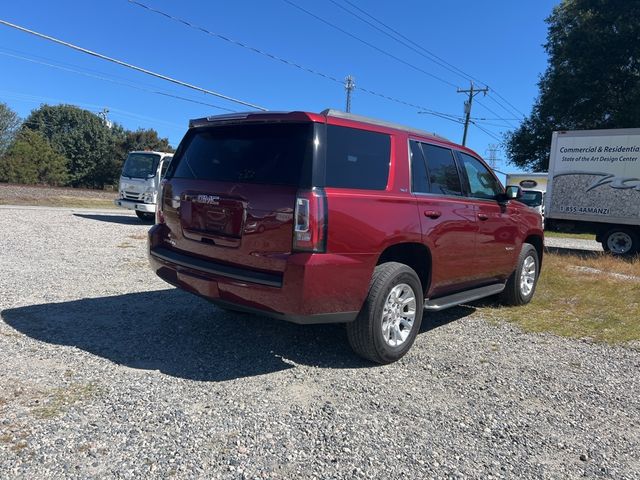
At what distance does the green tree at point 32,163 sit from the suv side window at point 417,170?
49.4 meters

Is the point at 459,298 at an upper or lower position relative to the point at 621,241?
lower

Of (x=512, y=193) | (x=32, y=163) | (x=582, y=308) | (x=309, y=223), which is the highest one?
(x=32, y=163)

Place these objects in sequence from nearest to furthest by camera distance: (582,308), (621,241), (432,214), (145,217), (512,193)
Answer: (432,214)
(512,193)
(582,308)
(621,241)
(145,217)

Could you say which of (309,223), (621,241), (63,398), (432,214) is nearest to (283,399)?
(309,223)

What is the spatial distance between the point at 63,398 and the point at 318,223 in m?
2.02

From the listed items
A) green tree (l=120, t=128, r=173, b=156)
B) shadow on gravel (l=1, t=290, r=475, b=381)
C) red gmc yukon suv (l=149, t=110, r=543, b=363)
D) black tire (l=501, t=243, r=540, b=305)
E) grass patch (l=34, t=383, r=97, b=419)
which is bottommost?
grass patch (l=34, t=383, r=97, b=419)

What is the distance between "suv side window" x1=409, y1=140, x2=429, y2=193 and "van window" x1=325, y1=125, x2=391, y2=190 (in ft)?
1.07

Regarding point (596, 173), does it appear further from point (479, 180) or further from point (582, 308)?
point (479, 180)

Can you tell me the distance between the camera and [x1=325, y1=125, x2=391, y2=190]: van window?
3.83 metres

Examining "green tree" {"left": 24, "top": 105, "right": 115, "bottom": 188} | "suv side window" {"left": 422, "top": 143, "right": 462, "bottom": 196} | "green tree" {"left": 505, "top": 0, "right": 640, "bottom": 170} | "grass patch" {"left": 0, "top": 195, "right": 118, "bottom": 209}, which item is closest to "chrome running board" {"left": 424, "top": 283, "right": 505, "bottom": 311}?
"suv side window" {"left": 422, "top": 143, "right": 462, "bottom": 196}

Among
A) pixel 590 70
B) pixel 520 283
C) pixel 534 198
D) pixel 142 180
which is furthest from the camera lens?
pixel 590 70

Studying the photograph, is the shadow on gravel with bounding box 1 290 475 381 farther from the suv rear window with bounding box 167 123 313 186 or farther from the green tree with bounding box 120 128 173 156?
the green tree with bounding box 120 128 173 156

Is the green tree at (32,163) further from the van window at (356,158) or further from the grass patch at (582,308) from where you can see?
the van window at (356,158)

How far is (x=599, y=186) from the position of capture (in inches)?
555
